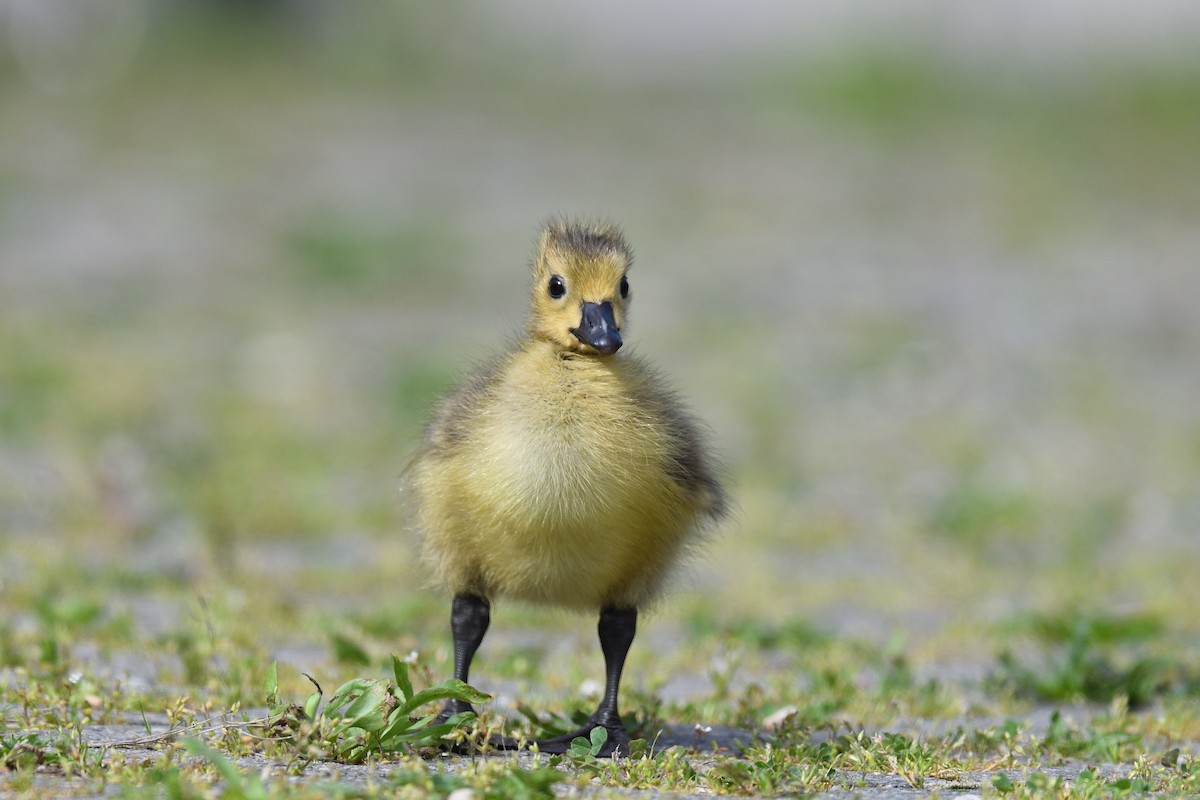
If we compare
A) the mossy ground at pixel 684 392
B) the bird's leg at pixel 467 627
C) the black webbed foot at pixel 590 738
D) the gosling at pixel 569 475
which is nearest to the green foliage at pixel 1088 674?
the mossy ground at pixel 684 392

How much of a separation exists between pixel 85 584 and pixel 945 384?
7058mm

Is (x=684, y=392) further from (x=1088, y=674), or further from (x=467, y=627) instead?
(x=467, y=627)

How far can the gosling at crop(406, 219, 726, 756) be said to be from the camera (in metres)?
4.43

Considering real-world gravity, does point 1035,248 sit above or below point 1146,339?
above

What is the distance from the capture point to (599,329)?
462 centimetres

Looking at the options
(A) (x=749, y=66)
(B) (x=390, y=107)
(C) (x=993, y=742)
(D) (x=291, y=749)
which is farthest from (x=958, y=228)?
(D) (x=291, y=749)

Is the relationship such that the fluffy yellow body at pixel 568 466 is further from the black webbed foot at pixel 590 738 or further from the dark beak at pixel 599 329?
the black webbed foot at pixel 590 738

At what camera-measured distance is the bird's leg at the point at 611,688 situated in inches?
181

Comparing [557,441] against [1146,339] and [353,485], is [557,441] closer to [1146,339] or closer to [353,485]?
[353,485]

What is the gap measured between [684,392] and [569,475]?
6.56 meters

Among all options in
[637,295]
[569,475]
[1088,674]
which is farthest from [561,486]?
[637,295]

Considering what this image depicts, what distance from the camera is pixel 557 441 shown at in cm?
443

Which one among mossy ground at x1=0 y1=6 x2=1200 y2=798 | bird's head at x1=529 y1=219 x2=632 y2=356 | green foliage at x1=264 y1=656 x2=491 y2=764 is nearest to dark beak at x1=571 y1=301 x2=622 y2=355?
bird's head at x1=529 y1=219 x2=632 y2=356

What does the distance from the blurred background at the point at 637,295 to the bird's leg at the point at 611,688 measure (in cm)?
120
